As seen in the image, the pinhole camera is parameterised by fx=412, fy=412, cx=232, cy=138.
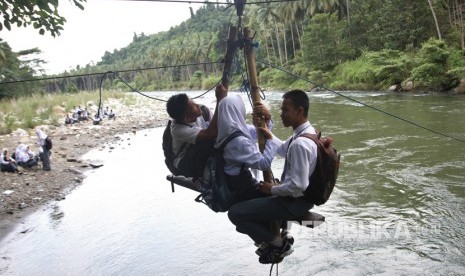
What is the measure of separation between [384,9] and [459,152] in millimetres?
29444

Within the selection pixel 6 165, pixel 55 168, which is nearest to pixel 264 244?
pixel 6 165

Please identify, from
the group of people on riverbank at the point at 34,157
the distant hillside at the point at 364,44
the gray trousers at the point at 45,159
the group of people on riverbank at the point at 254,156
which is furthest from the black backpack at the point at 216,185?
the gray trousers at the point at 45,159

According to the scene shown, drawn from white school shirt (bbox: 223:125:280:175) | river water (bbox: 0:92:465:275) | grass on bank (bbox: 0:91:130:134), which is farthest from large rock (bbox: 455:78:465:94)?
white school shirt (bbox: 223:125:280:175)

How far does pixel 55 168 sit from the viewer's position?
14.3 m

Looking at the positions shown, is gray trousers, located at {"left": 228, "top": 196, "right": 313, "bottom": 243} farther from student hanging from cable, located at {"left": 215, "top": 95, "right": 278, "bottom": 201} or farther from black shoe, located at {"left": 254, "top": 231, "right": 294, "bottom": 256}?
student hanging from cable, located at {"left": 215, "top": 95, "right": 278, "bottom": 201}

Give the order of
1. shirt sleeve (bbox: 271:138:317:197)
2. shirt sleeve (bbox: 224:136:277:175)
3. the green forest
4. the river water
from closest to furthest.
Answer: shirt sleeve (bbox: 271:138:317:197) → shirt sleeve (bbox: 224:136:277:175) → the river water → the green forest

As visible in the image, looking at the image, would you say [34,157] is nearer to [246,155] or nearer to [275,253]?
[275,253]

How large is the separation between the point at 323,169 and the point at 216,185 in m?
1.06

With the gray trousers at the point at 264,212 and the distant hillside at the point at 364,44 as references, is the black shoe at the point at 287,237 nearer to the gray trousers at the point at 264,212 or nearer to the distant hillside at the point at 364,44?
the gray trousers at the point at 264,212

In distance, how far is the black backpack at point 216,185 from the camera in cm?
401

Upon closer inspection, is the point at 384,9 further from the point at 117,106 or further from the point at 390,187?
the point at 390,187

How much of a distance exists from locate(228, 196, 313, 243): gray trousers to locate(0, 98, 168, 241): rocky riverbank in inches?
268

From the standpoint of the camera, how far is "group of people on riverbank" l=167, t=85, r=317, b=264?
368cm

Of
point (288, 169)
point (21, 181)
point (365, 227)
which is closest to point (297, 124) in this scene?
point (288, 169)
